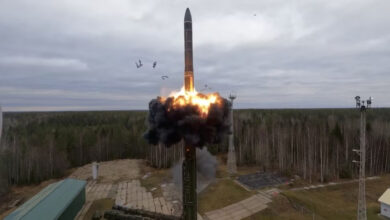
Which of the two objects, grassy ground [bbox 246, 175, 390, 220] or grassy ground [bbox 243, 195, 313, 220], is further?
grassy ground [bbox 246, 175, 390, 220]

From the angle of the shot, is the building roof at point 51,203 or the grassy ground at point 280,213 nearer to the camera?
the building roof at point 51,203

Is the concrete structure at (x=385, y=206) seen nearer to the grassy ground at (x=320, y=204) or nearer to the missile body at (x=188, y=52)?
the grassy ground at (x=320, y=204)

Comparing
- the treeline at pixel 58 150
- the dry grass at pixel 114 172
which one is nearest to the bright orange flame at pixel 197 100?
the dry grass at pixel 114 172

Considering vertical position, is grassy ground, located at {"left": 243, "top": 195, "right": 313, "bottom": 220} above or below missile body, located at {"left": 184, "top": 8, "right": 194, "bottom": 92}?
below

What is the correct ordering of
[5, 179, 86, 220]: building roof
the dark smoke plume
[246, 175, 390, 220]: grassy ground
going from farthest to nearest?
[246, 175, 390, 220]: grassy ground < [5, 179, 86, 220]: building roof < the dark smoke plume

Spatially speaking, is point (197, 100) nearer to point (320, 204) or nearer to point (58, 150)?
point (320, 204)

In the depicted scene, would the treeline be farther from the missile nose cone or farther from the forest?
the missile nose cone

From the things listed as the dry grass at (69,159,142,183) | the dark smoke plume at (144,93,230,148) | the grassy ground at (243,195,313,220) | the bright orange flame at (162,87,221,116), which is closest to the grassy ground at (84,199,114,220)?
the dry grass at (69,159,142,183)
